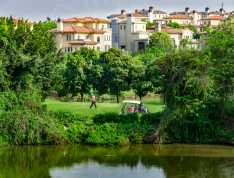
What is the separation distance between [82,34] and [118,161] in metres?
82.6

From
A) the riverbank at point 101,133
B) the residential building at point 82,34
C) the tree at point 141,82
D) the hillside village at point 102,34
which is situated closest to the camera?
the riverbank at point 101,133

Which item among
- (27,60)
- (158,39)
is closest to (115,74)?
(27,60)

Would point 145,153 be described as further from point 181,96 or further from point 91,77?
point 91,77

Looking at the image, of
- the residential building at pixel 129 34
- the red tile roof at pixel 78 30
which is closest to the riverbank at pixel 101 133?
the red tile roof at pixel 78 30

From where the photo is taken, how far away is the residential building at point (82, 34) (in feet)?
344

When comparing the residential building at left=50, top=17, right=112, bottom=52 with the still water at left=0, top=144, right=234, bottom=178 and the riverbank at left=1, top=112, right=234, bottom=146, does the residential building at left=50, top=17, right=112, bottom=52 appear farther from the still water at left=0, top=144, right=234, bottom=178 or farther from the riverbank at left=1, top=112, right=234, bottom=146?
the still water at left=0, top=144, right=234, bottom=178

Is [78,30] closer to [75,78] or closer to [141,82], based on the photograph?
[75,78]

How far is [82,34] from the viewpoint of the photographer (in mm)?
107625

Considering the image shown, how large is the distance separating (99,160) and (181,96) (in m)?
6.85

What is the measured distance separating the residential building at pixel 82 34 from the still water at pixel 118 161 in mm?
73549

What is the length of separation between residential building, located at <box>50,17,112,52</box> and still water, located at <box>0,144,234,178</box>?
7355 centimetres

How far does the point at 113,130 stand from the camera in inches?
1203

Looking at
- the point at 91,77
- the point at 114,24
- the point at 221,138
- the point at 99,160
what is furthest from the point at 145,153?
the point at 114,24

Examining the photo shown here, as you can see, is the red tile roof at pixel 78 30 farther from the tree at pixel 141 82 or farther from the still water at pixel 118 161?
the still water at pixel 118 161
